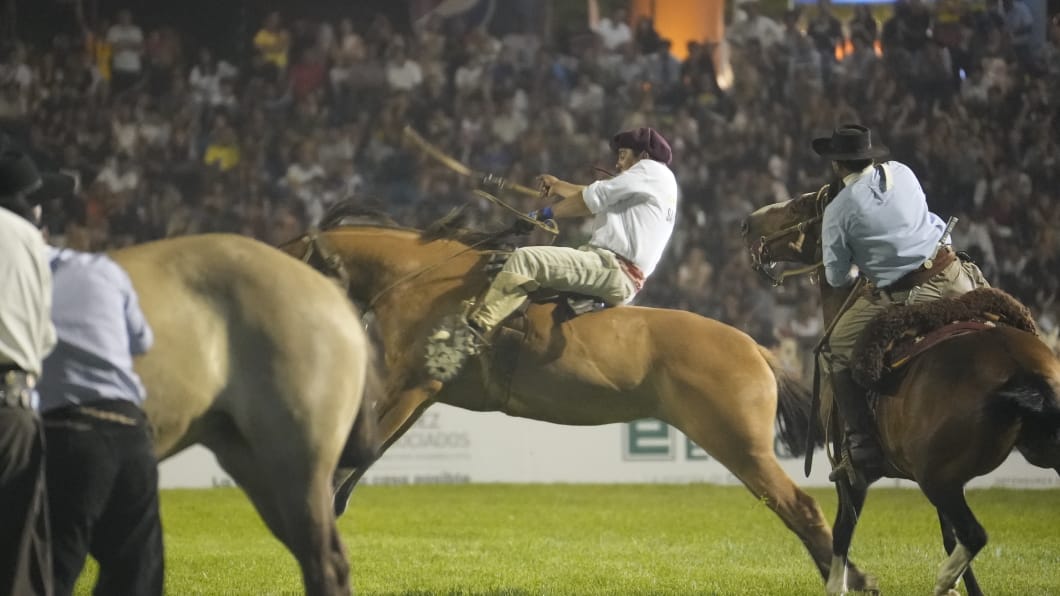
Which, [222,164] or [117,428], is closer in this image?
[117,428]

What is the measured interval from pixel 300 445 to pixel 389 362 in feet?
10.6

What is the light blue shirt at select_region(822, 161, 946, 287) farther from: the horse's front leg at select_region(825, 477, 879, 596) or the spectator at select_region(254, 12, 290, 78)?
the spectator at select_region(254, 12, 290, 78)

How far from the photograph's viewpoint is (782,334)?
640 inches

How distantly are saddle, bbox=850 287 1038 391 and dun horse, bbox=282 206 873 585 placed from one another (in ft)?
2.84

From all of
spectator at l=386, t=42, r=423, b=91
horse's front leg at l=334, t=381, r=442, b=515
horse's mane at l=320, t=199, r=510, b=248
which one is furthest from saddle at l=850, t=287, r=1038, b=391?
spectator at l=386, t=42, r=423, b=91

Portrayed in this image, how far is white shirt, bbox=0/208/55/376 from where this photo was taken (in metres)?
4.80

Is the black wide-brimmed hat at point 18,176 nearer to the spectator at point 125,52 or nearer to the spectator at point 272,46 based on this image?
the spectator at point 272,46

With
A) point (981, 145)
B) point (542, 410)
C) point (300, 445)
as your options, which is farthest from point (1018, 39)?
point (300, 445)

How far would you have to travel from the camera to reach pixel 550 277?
8.70m

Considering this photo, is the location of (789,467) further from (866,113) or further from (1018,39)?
(1018,39)

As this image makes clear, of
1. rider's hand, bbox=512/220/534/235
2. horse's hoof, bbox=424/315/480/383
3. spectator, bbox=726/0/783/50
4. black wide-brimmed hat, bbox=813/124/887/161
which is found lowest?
spectator, bbox=726/0/783/50

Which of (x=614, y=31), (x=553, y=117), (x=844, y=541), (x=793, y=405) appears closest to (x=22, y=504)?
(x=844, y=541)

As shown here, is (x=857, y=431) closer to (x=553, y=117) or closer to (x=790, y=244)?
(x=790, y=244)

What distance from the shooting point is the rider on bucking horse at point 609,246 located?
8.62 metres
